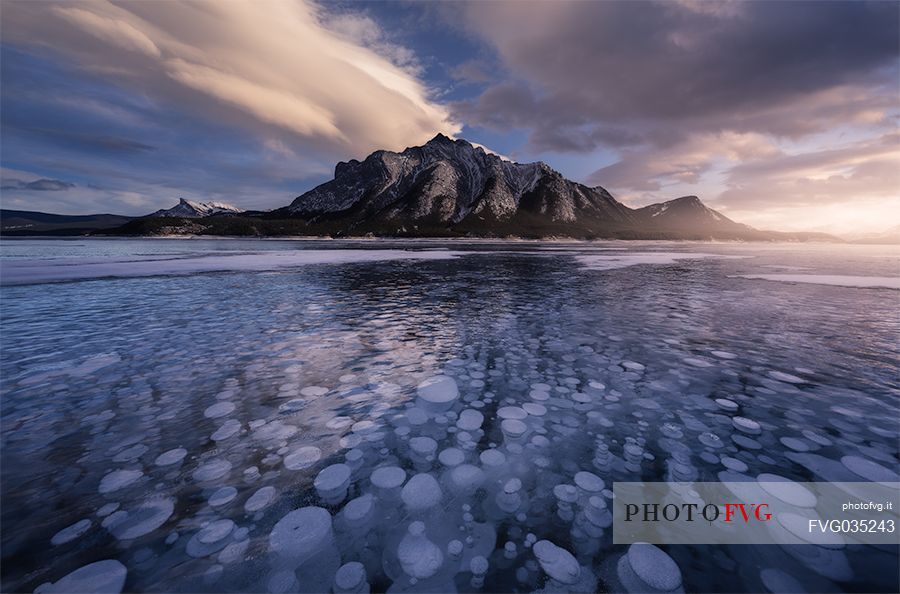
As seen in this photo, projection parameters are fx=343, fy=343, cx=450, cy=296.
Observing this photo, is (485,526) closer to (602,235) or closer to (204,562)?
(204,562)

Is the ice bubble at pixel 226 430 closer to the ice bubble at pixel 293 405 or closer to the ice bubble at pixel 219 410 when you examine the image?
the ice bubble at pixel 219 410

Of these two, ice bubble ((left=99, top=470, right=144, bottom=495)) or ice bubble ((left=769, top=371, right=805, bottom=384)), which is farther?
ice bubble ((left=769, top=371, right=805, bottom=384))

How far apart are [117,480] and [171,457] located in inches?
16.4

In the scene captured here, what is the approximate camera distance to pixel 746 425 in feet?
13.6

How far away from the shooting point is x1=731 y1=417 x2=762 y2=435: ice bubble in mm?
4027

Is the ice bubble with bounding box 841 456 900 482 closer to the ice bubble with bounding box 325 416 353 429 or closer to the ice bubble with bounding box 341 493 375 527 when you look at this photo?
the ice bubble with bounding box 341 493 375 527

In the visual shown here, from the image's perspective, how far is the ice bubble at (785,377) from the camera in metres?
5.34

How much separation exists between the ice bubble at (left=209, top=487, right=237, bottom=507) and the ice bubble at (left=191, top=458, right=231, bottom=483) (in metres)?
0.24

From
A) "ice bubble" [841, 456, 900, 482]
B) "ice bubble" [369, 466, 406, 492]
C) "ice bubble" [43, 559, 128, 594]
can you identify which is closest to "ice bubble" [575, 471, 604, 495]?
"ice bubble" [369, 466, 406, 492]

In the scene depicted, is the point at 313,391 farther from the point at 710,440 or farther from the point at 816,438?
the point at 816,438

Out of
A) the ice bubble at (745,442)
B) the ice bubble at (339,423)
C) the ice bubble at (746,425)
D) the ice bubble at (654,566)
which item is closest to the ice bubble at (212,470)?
the ice bubble at (339,423)

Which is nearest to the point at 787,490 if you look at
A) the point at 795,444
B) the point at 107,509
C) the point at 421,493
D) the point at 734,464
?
the point at 734,464

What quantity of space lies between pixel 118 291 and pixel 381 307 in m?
11.0

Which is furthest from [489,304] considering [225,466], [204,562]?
[204,562]
